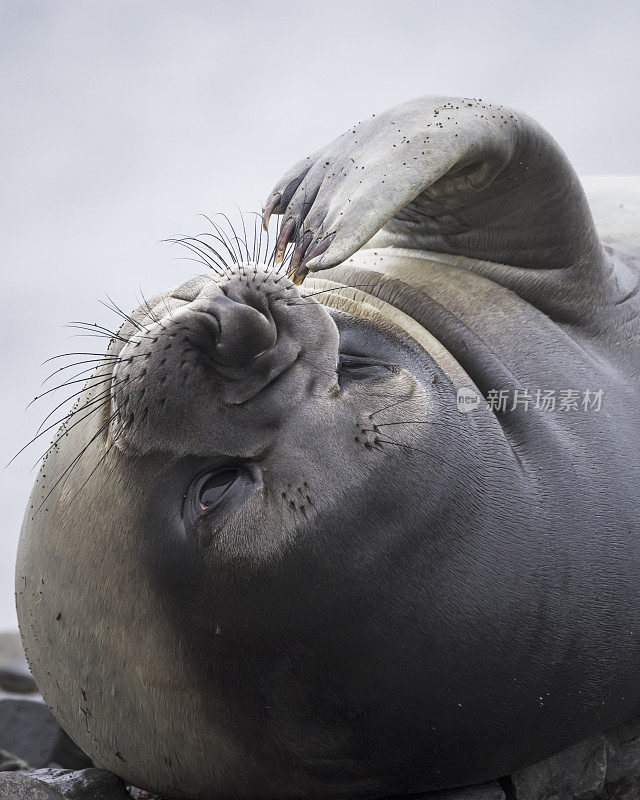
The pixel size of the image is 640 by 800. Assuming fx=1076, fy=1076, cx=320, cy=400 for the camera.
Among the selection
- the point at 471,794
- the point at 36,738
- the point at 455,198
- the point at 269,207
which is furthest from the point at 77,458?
the point at 36,738

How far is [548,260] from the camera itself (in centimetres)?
338

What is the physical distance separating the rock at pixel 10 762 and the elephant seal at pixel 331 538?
51.6 inches

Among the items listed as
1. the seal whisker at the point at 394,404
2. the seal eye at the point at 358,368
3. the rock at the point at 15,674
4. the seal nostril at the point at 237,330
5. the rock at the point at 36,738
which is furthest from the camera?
the rock at the point at 15,674

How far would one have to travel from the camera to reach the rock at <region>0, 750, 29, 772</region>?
3.98 metres

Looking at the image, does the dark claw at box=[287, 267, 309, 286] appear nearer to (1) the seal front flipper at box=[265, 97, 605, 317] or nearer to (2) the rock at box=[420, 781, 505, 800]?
(1) the seal front flipper at box=[265, 97, 605, 317]

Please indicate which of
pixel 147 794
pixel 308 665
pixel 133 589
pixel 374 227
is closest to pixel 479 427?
pixel 374 227

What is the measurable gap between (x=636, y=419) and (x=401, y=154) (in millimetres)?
949

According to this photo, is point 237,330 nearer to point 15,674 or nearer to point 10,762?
point 10,762

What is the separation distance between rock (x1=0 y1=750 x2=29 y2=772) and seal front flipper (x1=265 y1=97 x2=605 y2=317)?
2345 mm

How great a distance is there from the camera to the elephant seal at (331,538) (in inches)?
90.3

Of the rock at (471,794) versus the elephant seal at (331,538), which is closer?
the elephant seal at (331,538)

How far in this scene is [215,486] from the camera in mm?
2342

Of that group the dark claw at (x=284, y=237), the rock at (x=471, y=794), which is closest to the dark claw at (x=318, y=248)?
the dark claw at (x=284, y=237)

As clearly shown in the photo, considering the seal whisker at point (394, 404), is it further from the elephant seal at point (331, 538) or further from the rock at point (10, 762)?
the rock at point (10, 762)
